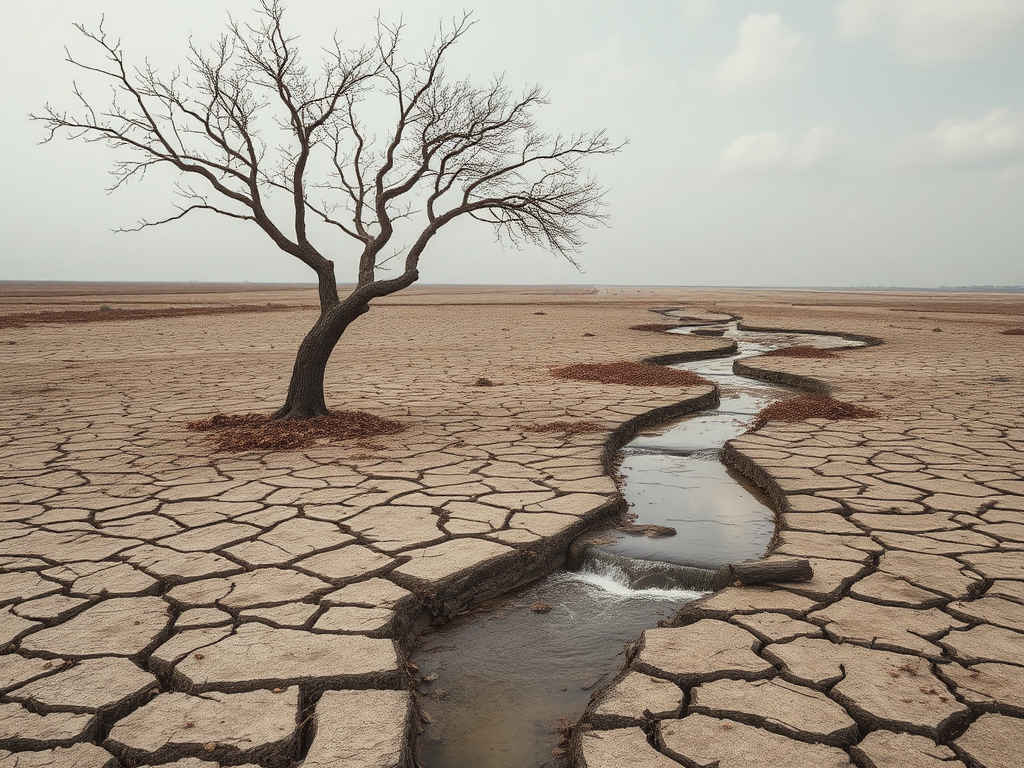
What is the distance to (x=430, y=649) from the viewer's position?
2824 mm

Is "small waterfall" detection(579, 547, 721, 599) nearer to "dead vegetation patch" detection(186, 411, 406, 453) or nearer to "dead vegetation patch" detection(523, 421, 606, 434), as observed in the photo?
"dead vegetation patch" detection(523, 421, 606, 434)

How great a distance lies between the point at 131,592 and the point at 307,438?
2.86 metres

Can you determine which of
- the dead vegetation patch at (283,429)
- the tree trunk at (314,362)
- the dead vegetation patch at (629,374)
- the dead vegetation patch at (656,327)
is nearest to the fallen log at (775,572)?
the dead vegetation patch at (283,429)

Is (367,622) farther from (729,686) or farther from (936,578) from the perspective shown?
(936,578)

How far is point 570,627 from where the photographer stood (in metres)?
3.01

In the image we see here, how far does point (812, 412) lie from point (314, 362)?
471cm

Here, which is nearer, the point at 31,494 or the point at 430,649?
the point at 430,649

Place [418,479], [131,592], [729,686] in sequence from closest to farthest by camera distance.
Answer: [729,686]
[131,592]
[418,479]

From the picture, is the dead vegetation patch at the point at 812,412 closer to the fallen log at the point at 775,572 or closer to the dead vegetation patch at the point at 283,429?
the fallen log at the point at 775,572

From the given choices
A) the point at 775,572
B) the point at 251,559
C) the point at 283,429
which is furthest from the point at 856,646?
the point at 283,429

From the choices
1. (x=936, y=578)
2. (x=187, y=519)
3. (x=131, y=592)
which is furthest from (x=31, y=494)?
(x=936, y=578)


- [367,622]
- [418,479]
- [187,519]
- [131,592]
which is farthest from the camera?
[418,479]

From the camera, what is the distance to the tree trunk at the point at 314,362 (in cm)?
625

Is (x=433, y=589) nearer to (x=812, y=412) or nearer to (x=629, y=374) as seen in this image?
(x=812, y=412)
